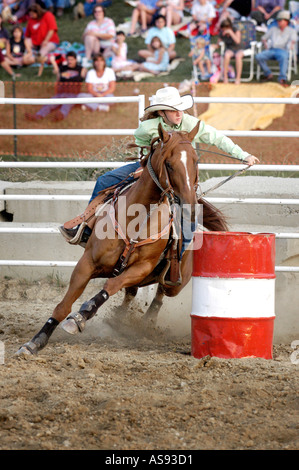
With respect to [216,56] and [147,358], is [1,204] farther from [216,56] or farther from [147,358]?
[216,56]

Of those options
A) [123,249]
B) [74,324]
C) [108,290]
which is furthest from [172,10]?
[74,324]

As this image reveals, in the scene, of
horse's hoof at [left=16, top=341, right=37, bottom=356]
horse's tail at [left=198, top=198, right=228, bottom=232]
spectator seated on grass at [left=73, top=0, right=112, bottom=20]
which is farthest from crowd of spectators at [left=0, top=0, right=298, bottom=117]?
horse's hoof at [left=16, top=341, right=37, bottom=356]

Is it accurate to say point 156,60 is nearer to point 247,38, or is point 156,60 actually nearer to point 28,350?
point 247,38

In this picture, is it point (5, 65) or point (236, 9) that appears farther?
point (236, 9)

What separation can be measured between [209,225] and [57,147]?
4649mm

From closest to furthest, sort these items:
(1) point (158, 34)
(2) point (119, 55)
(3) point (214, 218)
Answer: (3) point (214, 218)
(2) point (119, 55)
(1) point (158, 34)

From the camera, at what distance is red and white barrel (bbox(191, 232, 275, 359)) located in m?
4.77

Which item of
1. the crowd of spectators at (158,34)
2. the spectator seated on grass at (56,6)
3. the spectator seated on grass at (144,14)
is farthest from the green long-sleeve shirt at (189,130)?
the spectator seated on grass at (56,6)

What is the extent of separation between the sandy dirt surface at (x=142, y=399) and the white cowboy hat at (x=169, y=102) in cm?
182

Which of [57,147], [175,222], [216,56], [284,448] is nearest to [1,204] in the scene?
[57,147]

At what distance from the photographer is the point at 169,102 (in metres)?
5.20

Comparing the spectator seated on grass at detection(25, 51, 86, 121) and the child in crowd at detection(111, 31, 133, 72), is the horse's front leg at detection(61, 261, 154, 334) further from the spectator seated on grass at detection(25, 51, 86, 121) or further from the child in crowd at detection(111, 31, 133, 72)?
the child in crowd at detection(111, 31, 133, 72)

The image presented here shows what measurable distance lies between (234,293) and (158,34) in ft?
33.1

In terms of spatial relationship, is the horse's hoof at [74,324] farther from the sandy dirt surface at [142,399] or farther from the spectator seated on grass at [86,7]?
the spectator seated on grass at [86,7]
